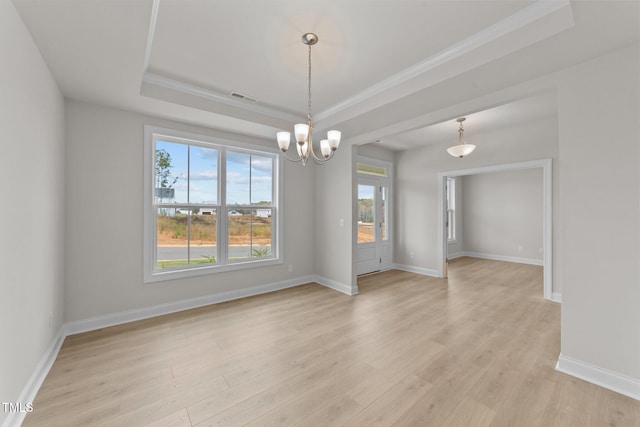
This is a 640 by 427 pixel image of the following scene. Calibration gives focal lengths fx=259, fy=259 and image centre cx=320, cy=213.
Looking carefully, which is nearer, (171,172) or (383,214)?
(171,172)

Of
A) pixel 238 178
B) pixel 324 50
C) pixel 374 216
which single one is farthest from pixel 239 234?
pixel 374 216

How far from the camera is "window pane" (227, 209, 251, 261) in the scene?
4.04 metres

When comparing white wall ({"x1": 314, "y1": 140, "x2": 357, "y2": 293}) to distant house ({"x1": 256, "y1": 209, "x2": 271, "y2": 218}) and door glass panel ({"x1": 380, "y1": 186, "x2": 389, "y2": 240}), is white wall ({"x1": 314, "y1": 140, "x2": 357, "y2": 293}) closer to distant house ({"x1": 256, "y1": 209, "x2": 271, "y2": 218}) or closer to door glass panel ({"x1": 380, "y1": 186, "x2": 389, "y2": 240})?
distant house ({"x1": 256, "y1": 209, "x2": 271, "y2": 218})

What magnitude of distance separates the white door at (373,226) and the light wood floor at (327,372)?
1.93 m

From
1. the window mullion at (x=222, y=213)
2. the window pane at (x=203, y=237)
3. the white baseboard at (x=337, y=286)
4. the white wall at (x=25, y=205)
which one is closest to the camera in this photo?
the white wall at (x=25, y=205)

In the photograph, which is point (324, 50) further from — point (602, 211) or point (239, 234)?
point (239, 234)

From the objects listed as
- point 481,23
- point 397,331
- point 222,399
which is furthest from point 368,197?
point 222,399

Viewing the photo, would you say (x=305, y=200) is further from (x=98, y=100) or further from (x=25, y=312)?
(x=25, y=312)

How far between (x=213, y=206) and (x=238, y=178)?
607 millimetres

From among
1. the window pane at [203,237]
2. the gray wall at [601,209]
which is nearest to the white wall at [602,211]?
the gray wall at [601,209]

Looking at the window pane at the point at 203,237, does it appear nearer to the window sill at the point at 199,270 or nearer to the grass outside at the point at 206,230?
the grass outside at the point at 206,230

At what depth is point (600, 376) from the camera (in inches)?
79.4

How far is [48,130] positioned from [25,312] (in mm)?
1513

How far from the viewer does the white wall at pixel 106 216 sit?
2861mm
